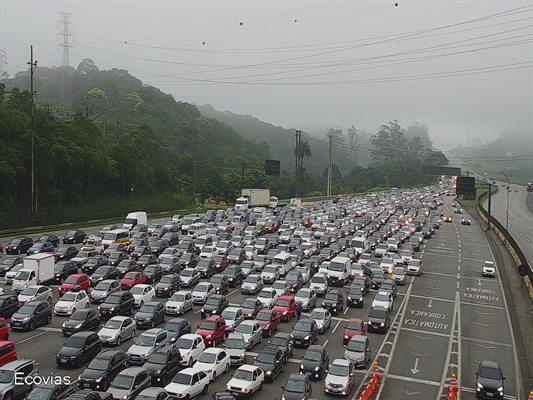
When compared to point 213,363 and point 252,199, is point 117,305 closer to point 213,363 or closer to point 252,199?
point 213,363

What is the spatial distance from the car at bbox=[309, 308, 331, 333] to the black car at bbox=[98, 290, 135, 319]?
33.4 feet

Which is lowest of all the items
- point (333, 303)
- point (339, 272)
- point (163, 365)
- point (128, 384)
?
point (333, 303)

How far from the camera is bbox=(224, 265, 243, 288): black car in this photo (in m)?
41.8

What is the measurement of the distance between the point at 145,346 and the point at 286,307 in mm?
11079

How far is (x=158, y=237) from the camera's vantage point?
59.0 metres

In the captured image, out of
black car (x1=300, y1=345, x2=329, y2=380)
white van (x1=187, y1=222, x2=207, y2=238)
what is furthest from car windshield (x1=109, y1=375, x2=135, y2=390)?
white van (x1=187, y1=222, x2=207, y2=238)

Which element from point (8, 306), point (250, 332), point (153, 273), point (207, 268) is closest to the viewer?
point (250, 332)

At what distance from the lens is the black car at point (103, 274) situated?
38844mm

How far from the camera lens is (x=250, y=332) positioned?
2831 centimetres

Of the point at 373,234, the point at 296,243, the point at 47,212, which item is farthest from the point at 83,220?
the point at 373,234

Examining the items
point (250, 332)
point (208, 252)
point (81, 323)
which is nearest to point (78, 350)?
point (81, 323)

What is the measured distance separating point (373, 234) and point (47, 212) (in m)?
39.1

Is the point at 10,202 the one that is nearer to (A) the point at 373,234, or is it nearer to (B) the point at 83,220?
(B) the point at 83,220

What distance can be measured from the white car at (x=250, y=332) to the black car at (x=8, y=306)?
497 inches
